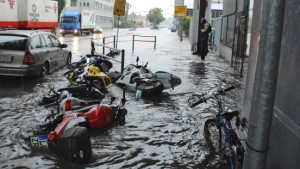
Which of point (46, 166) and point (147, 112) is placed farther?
point (147, 112)

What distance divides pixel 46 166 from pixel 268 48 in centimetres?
364

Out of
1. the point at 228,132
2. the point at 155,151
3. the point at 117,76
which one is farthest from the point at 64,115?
the point at 117,76

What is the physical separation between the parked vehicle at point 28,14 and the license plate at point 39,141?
21.0 metres

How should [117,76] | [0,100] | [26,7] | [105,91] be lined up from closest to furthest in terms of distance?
[0,100] < [105,91] < [117,76] < [26,7]

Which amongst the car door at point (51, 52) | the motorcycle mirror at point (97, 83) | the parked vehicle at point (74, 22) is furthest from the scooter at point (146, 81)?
the parked vehicle at point (74, 22)

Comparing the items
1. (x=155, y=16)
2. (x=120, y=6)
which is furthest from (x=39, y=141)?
(x=155, y=16)

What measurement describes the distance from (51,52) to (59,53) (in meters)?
1.03

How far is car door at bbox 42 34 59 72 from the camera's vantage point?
12173mm

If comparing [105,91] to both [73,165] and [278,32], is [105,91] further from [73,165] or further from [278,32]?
[278,32]

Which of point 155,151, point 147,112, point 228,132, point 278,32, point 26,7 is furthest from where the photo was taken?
point 26,7

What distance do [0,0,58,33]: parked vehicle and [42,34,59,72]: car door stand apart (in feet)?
44.3

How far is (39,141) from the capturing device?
18.0ft

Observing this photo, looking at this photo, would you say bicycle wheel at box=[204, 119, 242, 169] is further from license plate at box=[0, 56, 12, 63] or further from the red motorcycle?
license plate at box=[0, 56, 12, 63]

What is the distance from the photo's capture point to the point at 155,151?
227 inches
